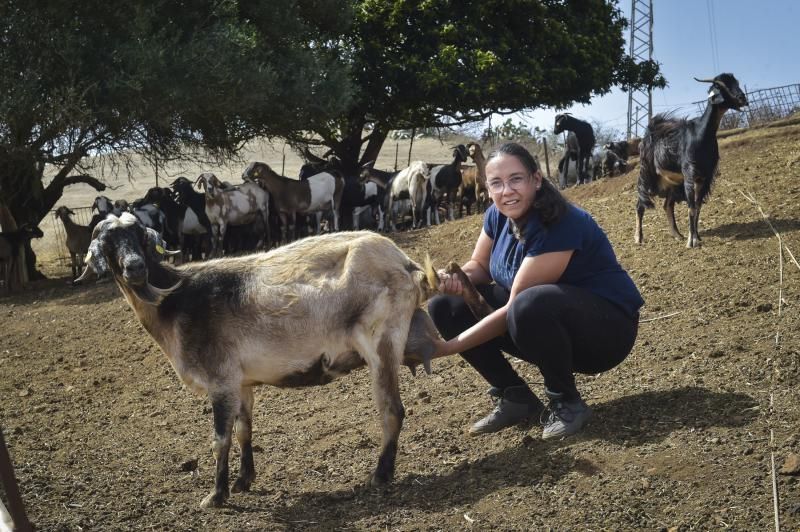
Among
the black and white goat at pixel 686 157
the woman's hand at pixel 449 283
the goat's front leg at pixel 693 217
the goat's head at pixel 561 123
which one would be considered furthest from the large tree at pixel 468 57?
the woman's hand at pixel 449 283

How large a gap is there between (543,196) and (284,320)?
1657 mm

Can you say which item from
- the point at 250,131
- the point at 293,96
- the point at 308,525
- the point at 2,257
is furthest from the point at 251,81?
A: the point at 308,525

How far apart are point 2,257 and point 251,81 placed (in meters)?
6.32

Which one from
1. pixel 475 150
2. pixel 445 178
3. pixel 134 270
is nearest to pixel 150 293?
pixel 134 270

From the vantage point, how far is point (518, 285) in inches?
189

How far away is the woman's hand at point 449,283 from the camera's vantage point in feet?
16.6

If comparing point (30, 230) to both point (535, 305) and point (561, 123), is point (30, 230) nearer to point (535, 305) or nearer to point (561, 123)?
point (561, 123)

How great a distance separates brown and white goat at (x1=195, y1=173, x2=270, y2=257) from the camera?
17.0 m

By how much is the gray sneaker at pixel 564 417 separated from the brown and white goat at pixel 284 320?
0.79 meters

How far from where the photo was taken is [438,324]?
542 cm

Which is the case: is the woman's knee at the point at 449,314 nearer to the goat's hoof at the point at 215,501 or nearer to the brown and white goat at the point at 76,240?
the goat's hoof at the point at 215,501

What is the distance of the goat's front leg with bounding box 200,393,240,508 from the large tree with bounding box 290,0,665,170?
15.4 metres

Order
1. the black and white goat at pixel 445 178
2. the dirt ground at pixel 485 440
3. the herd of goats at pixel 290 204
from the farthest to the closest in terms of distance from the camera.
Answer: the black and white goat at pixel 445 178
the herd of goats at pixel 290 204
the dirt ground at pixel 485 440

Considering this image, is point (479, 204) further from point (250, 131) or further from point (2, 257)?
point (2, 257)
